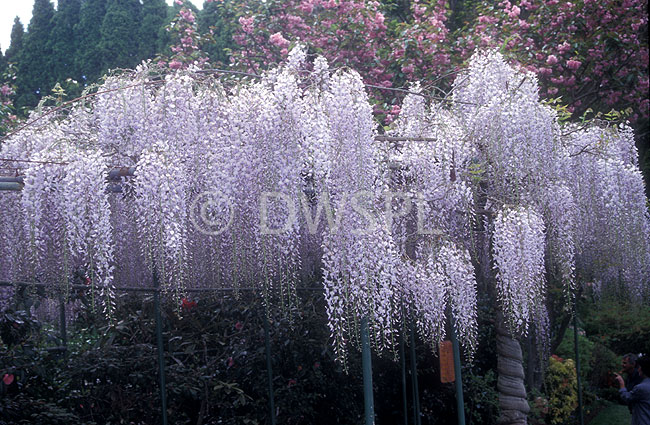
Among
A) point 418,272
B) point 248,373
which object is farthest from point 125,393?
point 418,272

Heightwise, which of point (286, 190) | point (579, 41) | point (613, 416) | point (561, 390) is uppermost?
point (579, 41)

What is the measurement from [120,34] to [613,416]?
10418 mm

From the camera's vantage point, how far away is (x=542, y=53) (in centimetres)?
709

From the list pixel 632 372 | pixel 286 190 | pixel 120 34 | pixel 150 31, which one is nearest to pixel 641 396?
pixel 632 372

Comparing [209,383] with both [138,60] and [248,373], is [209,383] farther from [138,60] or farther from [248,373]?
[138,60]

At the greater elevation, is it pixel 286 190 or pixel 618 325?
pixel 286 190

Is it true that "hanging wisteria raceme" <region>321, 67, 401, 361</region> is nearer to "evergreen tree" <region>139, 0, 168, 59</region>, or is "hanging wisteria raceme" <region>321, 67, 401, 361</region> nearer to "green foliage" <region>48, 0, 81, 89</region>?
"evergreen tree" <region>139, 0, 168, 59</region>

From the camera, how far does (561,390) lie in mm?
6719

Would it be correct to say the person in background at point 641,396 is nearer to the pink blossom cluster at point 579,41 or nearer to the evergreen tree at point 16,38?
the pink blossom cluster at point 579,41

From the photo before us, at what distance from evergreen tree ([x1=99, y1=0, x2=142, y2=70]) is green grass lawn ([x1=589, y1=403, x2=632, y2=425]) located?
9.66 metres

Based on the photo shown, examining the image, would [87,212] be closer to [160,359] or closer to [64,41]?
[160,359]

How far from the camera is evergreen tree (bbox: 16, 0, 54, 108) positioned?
1102 centimetres

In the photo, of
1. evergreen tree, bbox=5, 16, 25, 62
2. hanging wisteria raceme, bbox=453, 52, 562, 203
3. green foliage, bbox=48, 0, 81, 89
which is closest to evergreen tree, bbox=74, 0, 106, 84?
green foliage, bbox=48, 0, 81, 89

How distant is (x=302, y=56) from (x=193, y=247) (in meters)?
1.35
